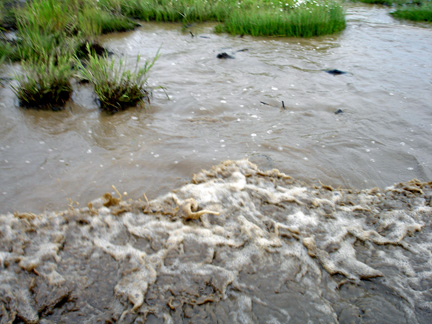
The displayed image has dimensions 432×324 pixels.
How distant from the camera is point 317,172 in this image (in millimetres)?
3920

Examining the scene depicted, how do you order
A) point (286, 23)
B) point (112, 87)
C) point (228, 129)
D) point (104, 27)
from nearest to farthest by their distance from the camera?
point (228, 129), point (112, 87), point (104, 27), point (286, 23)

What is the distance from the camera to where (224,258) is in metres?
2.68

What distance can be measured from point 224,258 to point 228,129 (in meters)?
2.27

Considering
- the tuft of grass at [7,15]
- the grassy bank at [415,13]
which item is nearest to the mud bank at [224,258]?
the tuft of grass at [7,15]

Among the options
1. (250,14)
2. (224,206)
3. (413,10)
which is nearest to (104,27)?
(250,14)

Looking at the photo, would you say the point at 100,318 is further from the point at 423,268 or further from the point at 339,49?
the point at 339,49

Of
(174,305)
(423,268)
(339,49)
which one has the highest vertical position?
(339,49)

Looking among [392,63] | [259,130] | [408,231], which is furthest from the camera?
[392,63]

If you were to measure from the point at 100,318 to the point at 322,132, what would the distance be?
3.56 m

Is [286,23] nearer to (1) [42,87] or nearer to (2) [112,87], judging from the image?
(2) [112,87]

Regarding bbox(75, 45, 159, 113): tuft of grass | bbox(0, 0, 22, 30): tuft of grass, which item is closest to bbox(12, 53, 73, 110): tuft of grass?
bbox(75, 45, 159, 113): tuft of grass

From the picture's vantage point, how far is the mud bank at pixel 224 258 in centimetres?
228

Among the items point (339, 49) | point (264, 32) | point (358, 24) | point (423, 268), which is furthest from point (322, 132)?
point (358, 24)

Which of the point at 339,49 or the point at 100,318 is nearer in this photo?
the point at 100,318
